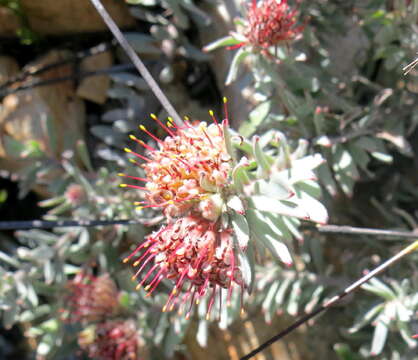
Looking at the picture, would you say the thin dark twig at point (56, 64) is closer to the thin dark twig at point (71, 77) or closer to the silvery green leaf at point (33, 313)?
A: the thin dark twig at point (71, 77)

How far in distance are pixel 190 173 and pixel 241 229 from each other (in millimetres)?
199

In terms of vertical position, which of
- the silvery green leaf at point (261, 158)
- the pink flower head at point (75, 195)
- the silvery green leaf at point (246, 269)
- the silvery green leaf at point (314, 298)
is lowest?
the silvery green leaf at point (314, 298)

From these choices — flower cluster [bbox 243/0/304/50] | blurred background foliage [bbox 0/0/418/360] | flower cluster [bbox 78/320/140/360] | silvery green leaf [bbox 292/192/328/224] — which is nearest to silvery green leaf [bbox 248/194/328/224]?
silvery green leaf [bbox 292/192/328/224]

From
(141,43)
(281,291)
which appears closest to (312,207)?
(281,291)

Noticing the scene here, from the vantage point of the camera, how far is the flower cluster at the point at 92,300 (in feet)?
7.08

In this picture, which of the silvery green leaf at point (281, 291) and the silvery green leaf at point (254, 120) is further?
the silvery green leaf at point (281, 291)

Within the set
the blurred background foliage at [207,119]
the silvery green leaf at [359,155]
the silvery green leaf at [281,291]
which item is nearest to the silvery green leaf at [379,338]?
the blurred background foliage at [207,119]

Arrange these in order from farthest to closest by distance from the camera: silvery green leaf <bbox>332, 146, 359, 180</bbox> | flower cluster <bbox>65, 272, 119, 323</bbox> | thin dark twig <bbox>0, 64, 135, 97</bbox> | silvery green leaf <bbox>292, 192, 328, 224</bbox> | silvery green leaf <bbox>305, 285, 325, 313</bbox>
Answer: thin dark twig <bbox>0, 64, 135, 97</bbox> < flower cluster <bbox>65, 272, 119, 323</bbox> < silvery green leaf <bbox>305, 285, 325, 313</bbox> < silvery green leaf <bbox>332, 146, 359, 180</bbox> < silvery green leaf <bbox>292, 192, 328, 224</bbox>

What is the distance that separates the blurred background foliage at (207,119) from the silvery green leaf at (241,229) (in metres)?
0.47

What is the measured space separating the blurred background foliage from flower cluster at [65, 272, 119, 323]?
0.14 feet

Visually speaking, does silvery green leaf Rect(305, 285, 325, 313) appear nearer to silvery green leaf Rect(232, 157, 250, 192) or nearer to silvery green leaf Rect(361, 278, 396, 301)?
silvery green leaf Rect(361, 278, 396, 301)

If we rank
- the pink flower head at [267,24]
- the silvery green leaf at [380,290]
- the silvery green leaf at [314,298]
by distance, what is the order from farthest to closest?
the silvery green leaf at [314,298], the silvery green leaf at [380,290], the pink flower head at [267,24]

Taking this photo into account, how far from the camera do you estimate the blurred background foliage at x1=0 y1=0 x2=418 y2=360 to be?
1928 millimetres

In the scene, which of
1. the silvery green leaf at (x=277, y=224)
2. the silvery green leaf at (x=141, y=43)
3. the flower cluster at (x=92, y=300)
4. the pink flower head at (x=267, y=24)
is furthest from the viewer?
the silvery green leaf at (x=141, y=43)
